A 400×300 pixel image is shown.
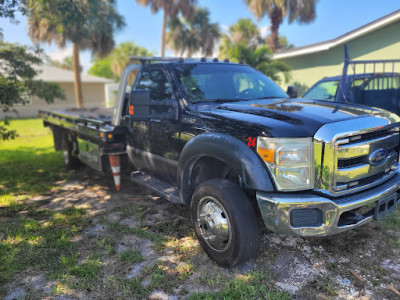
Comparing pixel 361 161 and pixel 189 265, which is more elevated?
pixel 361 161

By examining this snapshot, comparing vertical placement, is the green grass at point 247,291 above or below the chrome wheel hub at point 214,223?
below

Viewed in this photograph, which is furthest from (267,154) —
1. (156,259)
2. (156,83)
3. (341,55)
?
(341,55)

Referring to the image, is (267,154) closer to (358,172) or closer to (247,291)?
(358,172)

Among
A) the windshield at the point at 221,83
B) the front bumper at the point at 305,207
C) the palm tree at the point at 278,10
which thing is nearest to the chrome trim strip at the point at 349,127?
the front bumper at the point at 305,207

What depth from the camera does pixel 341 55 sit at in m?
13.1

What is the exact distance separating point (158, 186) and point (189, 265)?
1.24 metres

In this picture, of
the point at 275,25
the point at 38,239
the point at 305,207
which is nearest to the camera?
the point at 305,207

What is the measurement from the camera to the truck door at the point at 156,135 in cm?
397

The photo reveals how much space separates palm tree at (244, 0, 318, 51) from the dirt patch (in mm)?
17884

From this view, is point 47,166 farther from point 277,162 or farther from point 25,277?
point 277,162

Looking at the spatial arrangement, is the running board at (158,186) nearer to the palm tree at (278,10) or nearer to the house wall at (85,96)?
the palm tree at (278,10)

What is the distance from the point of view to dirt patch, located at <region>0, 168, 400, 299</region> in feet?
9.46

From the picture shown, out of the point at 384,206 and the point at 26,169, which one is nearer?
the point at 384,206

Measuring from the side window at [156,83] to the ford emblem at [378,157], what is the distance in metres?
2.34
